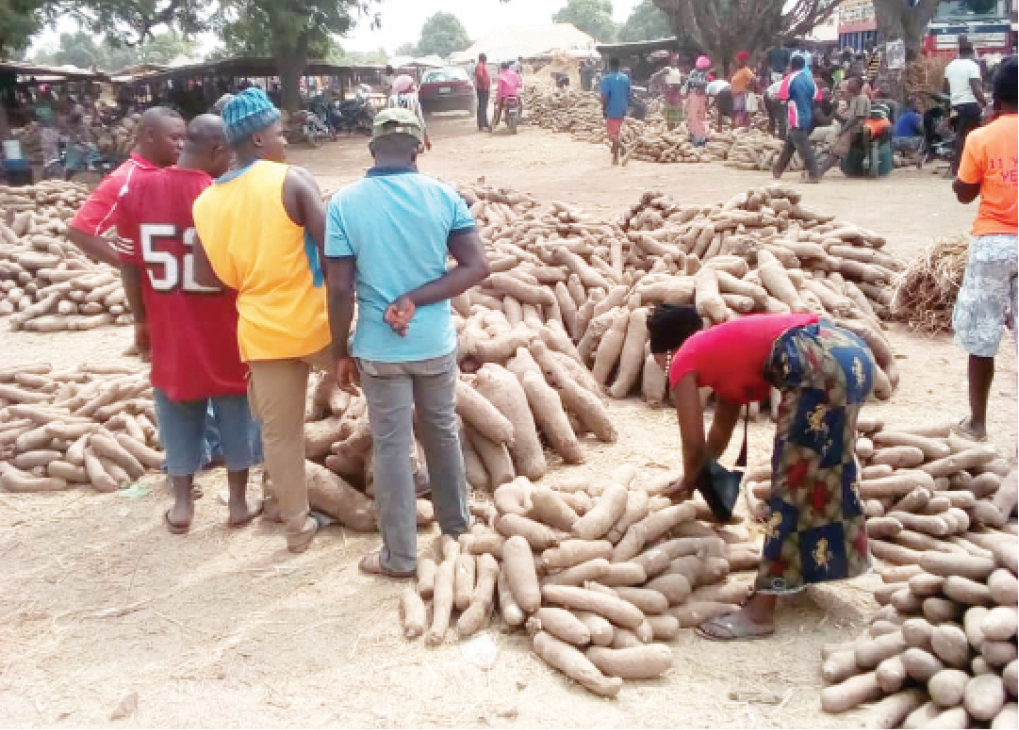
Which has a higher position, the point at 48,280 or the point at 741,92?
the point at 741,92

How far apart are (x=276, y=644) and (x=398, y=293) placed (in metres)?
1.48

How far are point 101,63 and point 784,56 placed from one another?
8347 centimetres

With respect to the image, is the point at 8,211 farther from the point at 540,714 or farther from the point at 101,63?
the point at 101,63

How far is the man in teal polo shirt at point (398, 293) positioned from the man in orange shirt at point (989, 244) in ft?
9.20

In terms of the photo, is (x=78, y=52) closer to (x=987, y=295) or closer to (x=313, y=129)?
(x=313, y=129)

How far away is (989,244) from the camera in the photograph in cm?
489

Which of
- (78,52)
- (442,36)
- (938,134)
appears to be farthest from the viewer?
(442,36)

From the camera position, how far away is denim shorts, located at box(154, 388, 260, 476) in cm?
457

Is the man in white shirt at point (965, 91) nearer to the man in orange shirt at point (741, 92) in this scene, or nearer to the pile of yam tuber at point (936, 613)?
the man in orange shirt at point (741, 92)

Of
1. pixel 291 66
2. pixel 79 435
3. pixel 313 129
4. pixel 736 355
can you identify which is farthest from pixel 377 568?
pixel 291 66

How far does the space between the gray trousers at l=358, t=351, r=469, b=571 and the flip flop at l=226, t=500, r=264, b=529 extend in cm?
102

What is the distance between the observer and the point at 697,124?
63.1ft

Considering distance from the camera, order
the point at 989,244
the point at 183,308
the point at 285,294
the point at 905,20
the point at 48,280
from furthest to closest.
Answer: the point at 905,20 < the point at 48,280 < the point at 989,244 < the point at 183,308 < the point at 285,294

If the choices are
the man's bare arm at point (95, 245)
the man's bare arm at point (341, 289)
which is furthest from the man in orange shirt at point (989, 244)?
the man's bare arm at point (95, 245)
